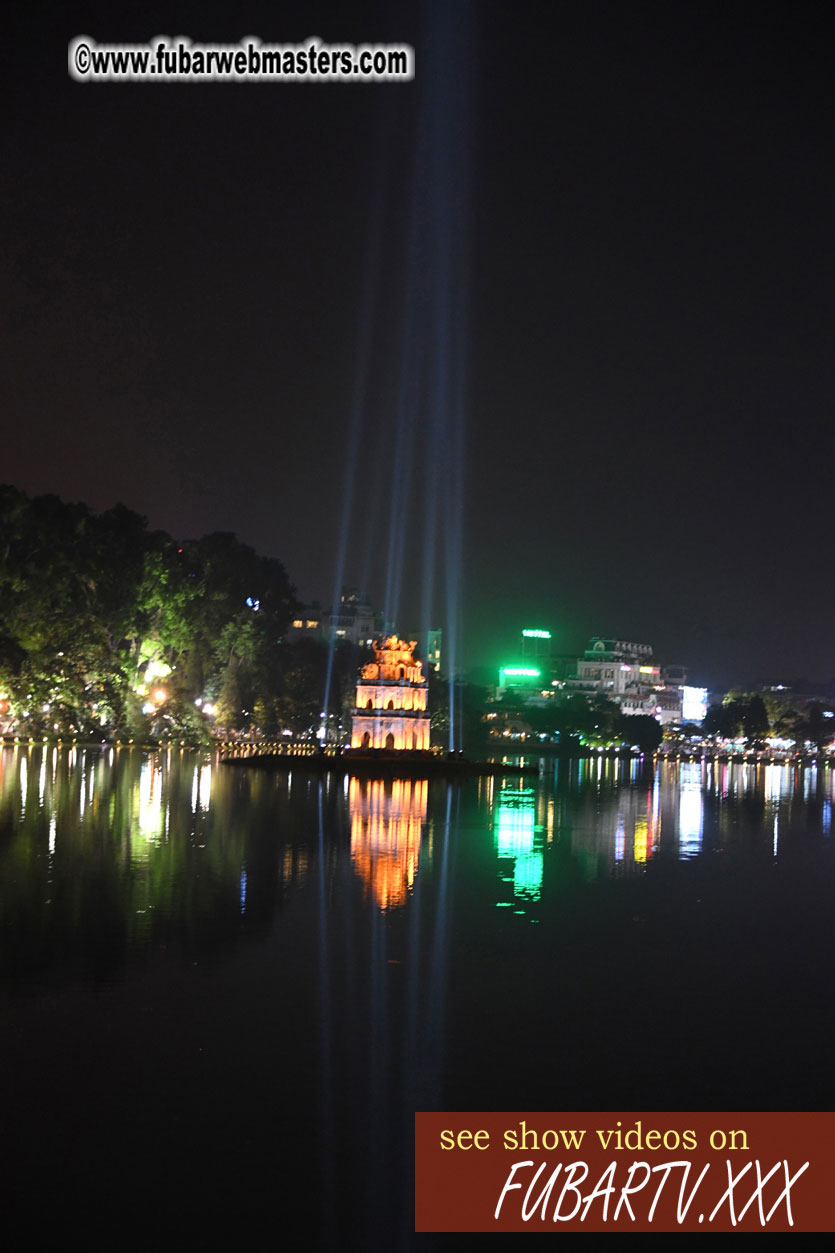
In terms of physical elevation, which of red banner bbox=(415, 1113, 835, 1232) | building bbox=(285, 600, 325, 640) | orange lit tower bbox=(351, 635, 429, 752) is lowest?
red banner bbox=(415, 1113, 835, 1232)

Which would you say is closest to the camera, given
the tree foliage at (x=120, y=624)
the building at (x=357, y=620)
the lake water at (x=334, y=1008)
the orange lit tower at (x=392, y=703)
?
the lake water at (x=334, y=1008)

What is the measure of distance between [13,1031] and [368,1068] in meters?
3.34

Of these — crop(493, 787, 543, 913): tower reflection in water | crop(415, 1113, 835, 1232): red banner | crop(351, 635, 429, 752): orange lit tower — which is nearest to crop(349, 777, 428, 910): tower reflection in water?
crop(493, 787, 543, 913): tower reflection in water

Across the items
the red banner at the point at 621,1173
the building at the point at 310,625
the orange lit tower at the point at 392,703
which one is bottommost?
the red banner at the point at 621,1173

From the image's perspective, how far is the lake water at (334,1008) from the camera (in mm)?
8625

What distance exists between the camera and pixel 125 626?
70312 millimetres

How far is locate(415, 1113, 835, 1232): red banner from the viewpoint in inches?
329

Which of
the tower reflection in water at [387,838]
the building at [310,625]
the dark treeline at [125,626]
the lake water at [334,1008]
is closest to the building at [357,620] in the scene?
the building at [310,625]

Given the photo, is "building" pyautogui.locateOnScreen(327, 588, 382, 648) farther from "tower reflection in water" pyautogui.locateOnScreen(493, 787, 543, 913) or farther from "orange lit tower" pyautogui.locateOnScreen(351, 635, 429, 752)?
"tower reflection in water" pyautogui.locateOnScreen(493, 787, 543, 913)

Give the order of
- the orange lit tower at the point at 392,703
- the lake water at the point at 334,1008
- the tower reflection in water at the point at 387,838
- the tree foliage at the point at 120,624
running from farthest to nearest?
the orange lit tower at the point at 392,703, the tree foliage at the point at 120,624, the tower reflection in water at the point at 387,838, the lake water at the point at 334,1008

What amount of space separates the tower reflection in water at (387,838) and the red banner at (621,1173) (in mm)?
9736

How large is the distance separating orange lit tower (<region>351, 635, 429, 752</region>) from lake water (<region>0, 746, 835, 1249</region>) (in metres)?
46.0

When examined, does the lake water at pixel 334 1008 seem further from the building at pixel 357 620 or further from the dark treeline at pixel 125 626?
the building at pixel 357 620

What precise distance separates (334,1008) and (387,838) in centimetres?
1678
